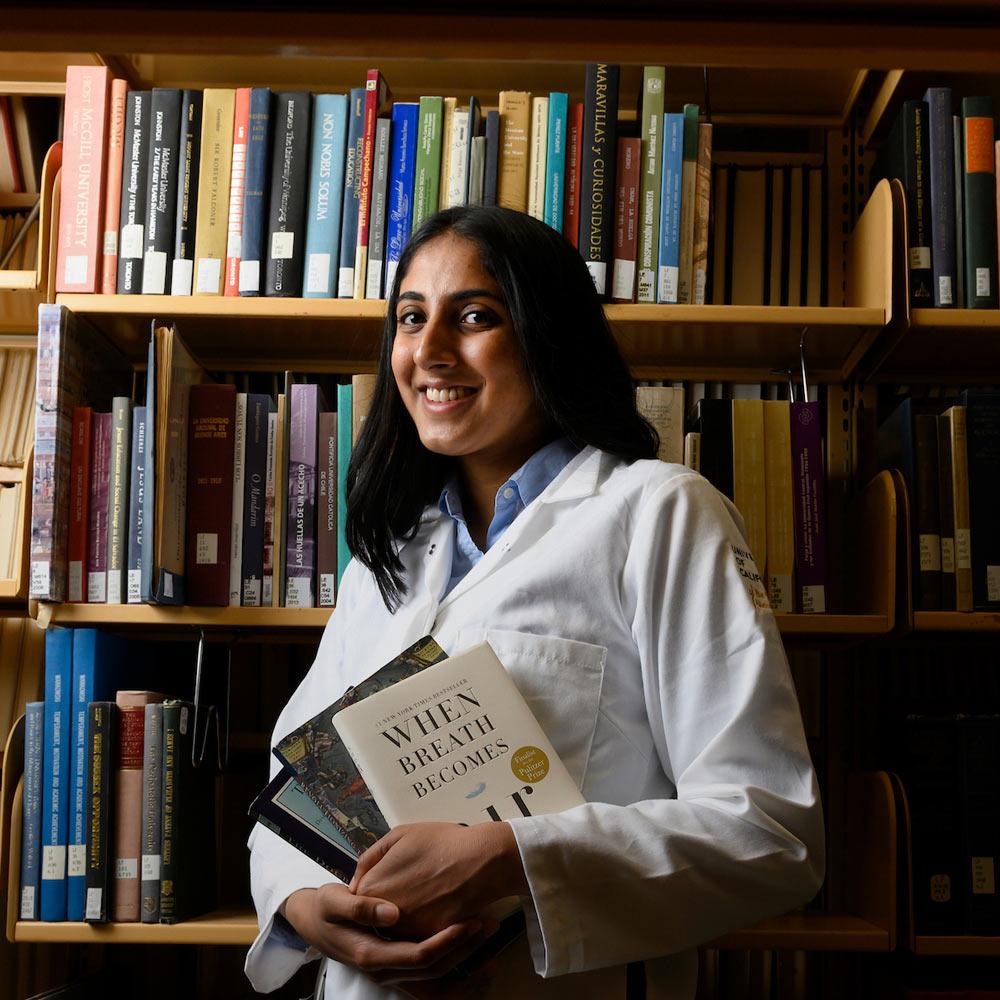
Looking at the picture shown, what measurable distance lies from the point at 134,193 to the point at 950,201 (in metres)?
1.19

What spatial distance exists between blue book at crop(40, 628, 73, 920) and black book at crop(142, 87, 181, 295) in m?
0.53

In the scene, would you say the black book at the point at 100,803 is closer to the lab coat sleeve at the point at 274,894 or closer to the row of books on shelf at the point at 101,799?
the row of books on shelf at the point at 101,799

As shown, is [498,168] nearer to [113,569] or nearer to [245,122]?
[245,122]

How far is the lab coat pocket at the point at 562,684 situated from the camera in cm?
110

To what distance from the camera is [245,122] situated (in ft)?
5.70

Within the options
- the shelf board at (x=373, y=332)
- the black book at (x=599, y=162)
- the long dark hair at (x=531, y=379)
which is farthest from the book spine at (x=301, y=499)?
the black book at (x=599, y=162)

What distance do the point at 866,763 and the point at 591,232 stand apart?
965 mm

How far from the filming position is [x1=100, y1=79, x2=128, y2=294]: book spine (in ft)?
5.61

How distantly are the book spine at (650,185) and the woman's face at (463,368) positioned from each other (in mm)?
427

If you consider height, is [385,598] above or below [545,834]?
above

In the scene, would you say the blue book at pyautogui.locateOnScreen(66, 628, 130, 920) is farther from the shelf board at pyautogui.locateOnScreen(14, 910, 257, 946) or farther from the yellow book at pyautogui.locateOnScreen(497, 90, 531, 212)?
the yellow book at pyautogui.locateOnScreen(497, 90, 531, 212)

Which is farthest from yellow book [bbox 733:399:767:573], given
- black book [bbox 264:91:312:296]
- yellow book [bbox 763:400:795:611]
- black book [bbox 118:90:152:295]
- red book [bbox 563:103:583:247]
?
black book [bbox 118:90:152:295]

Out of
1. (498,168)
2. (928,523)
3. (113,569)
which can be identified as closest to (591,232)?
(498,168)

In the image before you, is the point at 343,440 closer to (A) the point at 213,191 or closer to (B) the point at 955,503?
(A) the point at 213,191
